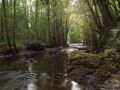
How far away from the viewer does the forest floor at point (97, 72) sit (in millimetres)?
10924

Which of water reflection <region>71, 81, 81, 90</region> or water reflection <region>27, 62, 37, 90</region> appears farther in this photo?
water reflection <region>27, 62, 37, 90</region>

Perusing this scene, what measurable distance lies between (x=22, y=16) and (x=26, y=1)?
185 inches

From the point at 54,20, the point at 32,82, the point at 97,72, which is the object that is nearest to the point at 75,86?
the point at 97,72

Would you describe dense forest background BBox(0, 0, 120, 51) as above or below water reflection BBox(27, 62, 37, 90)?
above

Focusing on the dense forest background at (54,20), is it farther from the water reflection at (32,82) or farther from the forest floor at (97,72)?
the water reflection at (32,82)

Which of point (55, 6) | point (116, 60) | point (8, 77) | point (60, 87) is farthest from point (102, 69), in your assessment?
point (55, 6)

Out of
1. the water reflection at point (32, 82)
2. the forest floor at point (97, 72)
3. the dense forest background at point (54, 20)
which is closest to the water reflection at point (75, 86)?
the forest floor at point (97, 72)

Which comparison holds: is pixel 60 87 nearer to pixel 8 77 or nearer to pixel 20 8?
pixel 8 77

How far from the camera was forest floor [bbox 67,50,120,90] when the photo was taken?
1092cm

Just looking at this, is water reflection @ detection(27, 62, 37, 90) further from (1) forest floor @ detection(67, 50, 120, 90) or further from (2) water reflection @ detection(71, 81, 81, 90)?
(1) forest floor @ detection(67, 50, 120, 90)

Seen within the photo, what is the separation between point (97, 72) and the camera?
12.4 meters

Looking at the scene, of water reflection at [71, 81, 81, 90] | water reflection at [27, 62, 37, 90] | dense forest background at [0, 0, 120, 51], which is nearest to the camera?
water reflection at [71, 81, 81, 90]

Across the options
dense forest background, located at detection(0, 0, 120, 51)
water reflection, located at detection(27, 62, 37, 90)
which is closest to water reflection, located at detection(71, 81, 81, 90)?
water reflection, located at detection(27, 62, 37, 90)

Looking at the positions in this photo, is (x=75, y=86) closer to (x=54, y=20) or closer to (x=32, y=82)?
(x=32, y=82)
